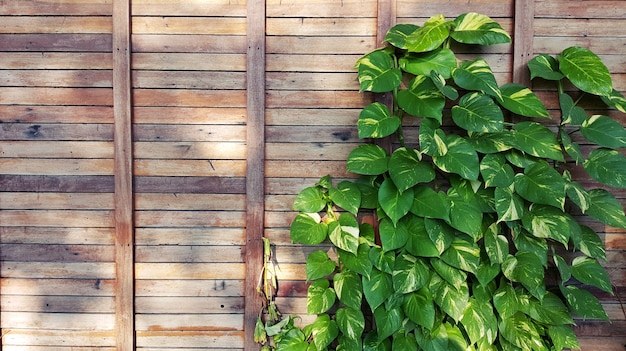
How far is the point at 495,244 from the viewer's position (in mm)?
1390

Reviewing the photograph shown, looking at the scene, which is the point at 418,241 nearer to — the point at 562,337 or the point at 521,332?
the point at 521,332

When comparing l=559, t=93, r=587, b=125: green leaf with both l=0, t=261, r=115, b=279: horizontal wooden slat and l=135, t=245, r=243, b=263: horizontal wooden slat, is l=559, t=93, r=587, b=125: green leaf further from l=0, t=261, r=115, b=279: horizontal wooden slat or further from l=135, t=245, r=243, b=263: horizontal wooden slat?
l=0, t=261, r=115, b=279: horizontal wooden slat

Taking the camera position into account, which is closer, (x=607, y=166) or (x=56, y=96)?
(x=607, y=166)

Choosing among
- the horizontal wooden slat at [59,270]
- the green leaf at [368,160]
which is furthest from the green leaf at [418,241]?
the horizontal wooden slat at [59,270]

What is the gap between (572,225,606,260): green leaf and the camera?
1.42m

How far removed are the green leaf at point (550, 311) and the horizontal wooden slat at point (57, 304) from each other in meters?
1.63

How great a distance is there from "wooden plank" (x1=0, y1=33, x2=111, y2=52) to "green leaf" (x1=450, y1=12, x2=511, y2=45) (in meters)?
1.33

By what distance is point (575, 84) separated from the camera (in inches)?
55.0

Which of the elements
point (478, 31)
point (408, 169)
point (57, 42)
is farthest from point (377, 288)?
point (57, 42)

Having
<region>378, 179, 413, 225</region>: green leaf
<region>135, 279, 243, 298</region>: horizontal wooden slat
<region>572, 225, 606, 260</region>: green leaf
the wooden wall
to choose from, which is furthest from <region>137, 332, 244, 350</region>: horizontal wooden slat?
<region>572, 225, 606, 260</region>: green leaf

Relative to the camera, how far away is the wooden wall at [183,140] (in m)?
1.49

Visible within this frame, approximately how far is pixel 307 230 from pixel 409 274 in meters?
0.40

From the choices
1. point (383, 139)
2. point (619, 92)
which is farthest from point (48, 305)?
point (619, 92)

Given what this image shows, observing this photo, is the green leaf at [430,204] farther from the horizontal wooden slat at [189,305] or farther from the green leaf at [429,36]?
the horizontal wooden slat at [189,305]
